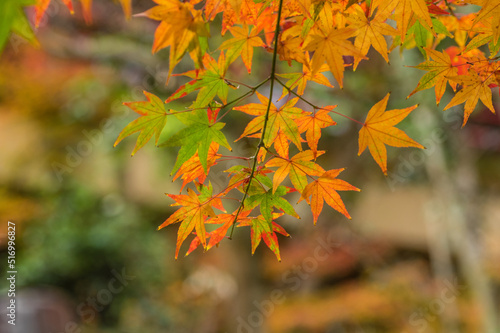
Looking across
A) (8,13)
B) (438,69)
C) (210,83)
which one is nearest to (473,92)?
(438,69)

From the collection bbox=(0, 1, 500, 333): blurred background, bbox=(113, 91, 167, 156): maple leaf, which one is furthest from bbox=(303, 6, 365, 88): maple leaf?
bbox=(0, 1, 500, 333): blurred background

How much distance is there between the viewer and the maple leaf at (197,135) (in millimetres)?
598

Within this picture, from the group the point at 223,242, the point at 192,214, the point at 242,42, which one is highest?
the point at 242,42

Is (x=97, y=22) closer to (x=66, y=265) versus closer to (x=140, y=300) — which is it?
(x=66, y=265)

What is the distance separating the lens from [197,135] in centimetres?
61

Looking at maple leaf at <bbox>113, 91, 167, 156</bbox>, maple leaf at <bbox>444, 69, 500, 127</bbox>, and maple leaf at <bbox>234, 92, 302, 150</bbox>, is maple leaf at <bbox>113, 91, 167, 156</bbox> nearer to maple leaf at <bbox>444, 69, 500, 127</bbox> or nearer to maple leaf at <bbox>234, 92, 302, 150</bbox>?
maple leaf at <bbox>234, 92, 302, 150</bbox>

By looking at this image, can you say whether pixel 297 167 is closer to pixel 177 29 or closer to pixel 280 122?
pixel 280 122

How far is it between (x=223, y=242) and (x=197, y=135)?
110 inches

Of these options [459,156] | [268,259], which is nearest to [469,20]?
[459,156]

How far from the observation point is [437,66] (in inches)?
26.7

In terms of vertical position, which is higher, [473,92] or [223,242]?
[473,92]

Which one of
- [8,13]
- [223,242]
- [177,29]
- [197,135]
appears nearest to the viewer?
[8,13]

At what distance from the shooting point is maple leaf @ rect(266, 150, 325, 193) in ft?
2.11

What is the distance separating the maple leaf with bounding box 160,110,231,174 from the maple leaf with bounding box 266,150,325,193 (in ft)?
0.30
